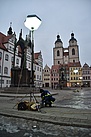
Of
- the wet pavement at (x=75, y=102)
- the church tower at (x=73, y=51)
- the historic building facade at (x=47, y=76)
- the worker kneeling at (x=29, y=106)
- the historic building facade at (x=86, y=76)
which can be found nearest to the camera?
the worker kneeling at (x=29, y=106)

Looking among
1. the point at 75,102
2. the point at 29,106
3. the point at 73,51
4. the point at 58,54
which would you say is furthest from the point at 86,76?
A: the point at 29,106

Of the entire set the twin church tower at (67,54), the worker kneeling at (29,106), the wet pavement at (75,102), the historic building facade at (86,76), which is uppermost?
the twin church tower at (67,54)

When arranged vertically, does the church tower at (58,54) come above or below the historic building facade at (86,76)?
above

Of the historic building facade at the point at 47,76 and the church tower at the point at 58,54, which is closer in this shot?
the historic building facade at the point at 47,76

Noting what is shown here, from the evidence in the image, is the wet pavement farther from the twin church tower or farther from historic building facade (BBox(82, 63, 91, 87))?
the twin church tower

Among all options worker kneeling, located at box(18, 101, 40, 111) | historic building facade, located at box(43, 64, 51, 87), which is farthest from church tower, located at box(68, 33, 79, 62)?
worker kneeling, located at box(18, 101, 40, 111)

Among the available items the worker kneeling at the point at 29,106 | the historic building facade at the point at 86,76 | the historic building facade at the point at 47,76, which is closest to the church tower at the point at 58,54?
the historic building facade at the point at 47,76

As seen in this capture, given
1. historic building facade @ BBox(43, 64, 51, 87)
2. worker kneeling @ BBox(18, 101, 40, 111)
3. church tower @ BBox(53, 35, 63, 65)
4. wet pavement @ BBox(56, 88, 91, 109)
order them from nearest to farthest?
worker kneeling @ BBox(18, 101, 40, 111), wet pavement @ BBox(56, 88, 91, 109), historic building facade @ BBox(43, 64, 51, 87), church tower @ BBox(53, 35, 63, 65)

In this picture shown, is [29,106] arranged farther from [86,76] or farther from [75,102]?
[86,76]

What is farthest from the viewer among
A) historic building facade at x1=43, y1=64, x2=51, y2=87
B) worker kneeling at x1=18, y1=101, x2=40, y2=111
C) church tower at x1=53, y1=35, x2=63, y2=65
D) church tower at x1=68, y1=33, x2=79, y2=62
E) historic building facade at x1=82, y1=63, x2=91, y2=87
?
church tower at x1=53, y1=35, x2=63, y2=65

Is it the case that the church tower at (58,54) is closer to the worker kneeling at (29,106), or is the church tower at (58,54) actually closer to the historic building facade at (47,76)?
the historic building facade at (47,76)

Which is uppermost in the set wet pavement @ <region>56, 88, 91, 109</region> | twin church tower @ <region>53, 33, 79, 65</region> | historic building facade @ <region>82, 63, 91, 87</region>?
twin church tower @ <region>53, 33, 79, 65</region>

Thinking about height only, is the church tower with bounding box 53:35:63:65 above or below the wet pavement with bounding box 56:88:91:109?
above

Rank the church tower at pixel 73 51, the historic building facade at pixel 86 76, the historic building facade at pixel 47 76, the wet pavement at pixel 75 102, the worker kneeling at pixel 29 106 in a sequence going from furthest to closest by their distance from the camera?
the church tower at pixel 73 51 < the historic building facade at pixel 47 76 < the historic building facade at pixel 86 76 < the wet pavement at pixel 75 102 < the worker kneeling at pixel 29 106
